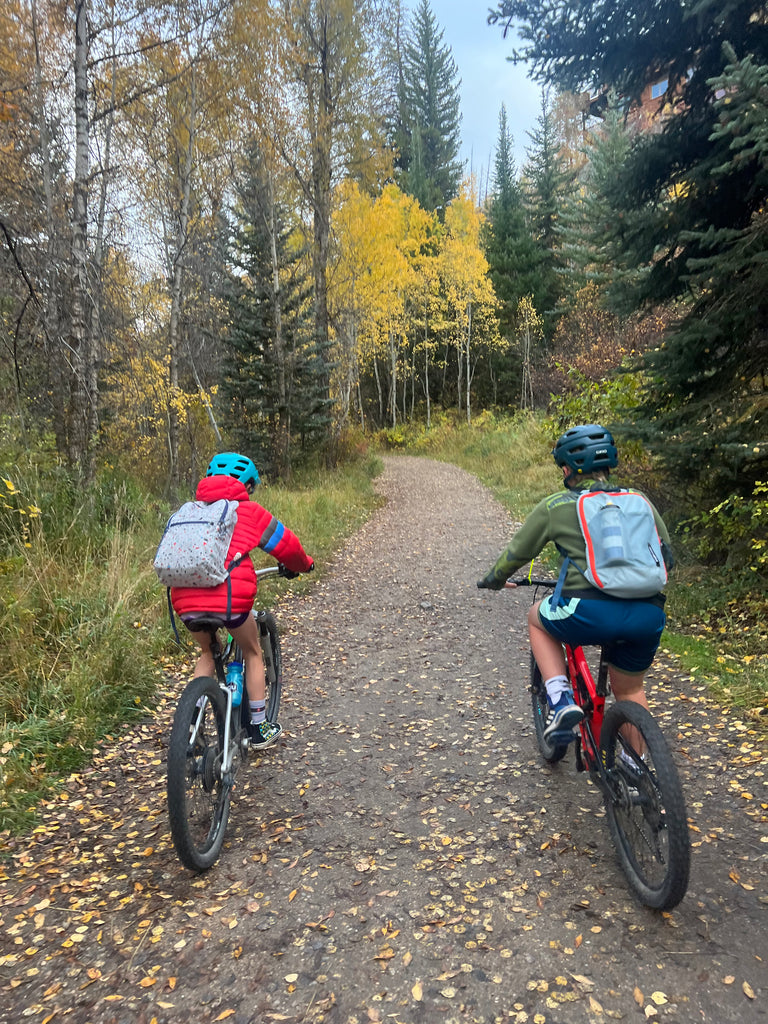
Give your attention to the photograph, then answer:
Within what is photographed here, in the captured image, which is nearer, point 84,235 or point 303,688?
point 303,688

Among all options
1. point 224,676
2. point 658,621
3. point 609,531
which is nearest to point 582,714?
point 658,621

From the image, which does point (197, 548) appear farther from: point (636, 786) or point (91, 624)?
point (91, 624)

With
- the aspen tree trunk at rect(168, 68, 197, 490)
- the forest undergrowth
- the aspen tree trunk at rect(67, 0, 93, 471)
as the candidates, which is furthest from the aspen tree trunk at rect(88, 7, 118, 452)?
the aspen tree trunk at rect(168, 68, 197, 490)

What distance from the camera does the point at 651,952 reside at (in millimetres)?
2291

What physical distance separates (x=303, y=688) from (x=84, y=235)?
5.89 meters

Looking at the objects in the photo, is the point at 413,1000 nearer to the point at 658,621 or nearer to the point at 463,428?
the point at 658,621

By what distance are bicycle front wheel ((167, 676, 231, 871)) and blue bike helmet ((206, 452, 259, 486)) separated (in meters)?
1.13

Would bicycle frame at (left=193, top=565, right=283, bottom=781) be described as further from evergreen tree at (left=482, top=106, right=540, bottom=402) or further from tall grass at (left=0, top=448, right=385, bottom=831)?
evergreen tree at (left=482, top=106, right=540, bottom=402)

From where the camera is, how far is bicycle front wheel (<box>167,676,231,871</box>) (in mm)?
2646

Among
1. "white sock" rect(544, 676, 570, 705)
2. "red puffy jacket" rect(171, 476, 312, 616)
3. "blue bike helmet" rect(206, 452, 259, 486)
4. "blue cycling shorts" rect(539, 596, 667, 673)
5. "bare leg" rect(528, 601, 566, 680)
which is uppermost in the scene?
"blue bike helmet" rect(206, 452, 259, 486)

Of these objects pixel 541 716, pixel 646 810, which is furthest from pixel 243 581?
pixel 646 810

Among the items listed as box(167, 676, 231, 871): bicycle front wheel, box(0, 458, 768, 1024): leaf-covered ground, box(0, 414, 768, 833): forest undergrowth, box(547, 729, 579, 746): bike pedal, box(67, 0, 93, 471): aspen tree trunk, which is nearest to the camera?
box(0, 458, 768, 1024): leaf-covered ground

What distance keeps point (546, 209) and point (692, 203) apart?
94.9ft

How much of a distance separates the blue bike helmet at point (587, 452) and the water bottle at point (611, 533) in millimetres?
321
